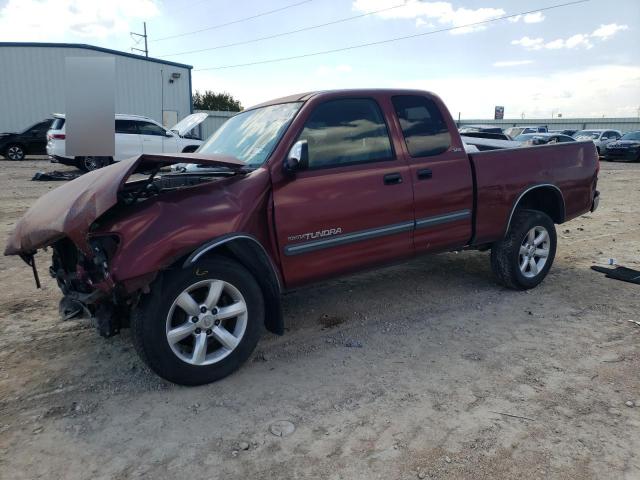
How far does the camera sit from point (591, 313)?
449cm

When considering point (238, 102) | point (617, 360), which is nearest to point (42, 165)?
point (617, 360)

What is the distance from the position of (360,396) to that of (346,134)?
6.56 ft

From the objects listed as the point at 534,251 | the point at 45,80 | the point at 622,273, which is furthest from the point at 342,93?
the point at 45,80

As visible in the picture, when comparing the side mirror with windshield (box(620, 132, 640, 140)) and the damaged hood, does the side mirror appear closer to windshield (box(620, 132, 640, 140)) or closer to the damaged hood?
the damaged hood

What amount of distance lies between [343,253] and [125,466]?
2.05 metres

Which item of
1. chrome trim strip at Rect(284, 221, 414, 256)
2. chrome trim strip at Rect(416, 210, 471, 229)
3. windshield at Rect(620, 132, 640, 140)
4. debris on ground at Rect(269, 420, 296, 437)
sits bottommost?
debris on ground at Rect(269, 420, 296, 437)

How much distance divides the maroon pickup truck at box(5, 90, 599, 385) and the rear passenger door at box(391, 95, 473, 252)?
0.04 feet

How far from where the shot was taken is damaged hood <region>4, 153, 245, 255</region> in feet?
9.46

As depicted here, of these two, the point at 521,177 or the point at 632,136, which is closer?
the point at 521,177

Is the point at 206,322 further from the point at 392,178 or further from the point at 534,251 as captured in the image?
the point at 534,251

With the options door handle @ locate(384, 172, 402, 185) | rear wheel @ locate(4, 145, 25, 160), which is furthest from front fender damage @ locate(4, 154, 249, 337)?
rear wheel @ locate(4, 145, 25, 160)

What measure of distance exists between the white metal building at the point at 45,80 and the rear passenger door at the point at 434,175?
2598cm

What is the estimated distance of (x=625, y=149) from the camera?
24109mm

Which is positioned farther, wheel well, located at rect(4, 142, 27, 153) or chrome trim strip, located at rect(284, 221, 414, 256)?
wheel well, located at rect(4, 142, 27, 153)
